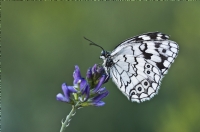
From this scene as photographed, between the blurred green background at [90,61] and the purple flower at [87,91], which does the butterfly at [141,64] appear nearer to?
the purple flower at [87,91]

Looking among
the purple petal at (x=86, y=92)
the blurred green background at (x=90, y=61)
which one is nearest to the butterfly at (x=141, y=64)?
the purple petal at (x=86, y=92)

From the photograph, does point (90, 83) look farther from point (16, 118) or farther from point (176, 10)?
point (176, 10)

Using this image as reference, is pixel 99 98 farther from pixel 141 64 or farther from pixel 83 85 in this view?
pixel 141 64

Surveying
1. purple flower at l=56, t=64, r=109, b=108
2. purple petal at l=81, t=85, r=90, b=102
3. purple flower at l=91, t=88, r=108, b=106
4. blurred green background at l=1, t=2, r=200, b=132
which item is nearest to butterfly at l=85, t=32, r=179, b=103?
purple flower at l=56, t=64, r=109, b=108

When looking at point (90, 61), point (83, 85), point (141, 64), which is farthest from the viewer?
point (90, 61)

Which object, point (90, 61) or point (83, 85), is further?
point (90, 61)

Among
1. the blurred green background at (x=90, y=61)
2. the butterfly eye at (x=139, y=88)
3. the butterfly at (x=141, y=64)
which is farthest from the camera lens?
the blurred green background at (x=90, y=61)

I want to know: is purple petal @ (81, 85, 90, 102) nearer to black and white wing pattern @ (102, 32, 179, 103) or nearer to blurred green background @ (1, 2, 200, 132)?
black and white wing pattern @ (102, 32, 179, 103)

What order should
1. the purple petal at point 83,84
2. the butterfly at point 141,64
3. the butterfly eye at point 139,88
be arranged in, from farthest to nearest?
the butterfly eye at point 139,88 < the butterfly at point 141,64 < the purple petal at point 83,84

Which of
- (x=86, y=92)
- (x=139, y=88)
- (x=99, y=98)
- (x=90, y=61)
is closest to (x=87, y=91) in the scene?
(x=86, y=92)
